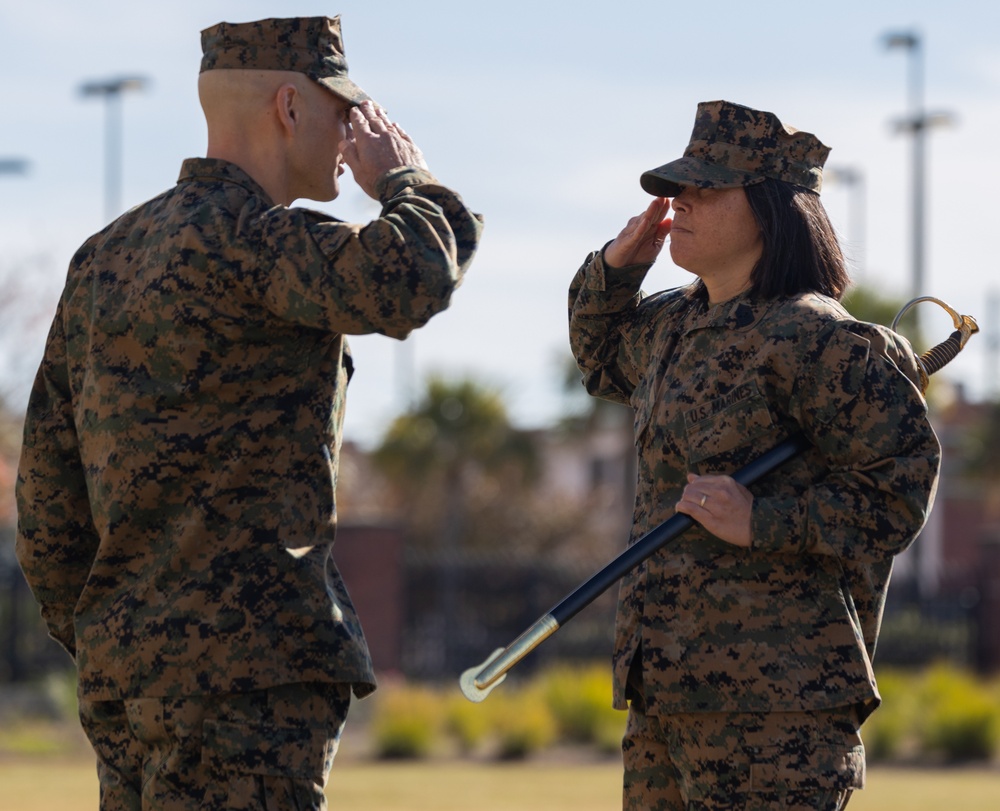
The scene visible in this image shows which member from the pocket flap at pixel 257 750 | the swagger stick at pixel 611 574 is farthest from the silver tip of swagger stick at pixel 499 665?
the pocket flap at pixel 257 750

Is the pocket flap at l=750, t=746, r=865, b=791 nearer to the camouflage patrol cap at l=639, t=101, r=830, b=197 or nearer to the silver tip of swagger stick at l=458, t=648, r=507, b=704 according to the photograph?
the silver tip of swagger stick at l=458, t=648, r=507, b=704

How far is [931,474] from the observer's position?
3.91 m

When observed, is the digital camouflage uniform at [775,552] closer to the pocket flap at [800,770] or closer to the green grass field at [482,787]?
the pocket flap at [800,770]

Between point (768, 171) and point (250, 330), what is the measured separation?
1.37m

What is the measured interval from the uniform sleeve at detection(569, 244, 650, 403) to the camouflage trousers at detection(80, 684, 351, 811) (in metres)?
1.46

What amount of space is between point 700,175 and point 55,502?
1.70 metres

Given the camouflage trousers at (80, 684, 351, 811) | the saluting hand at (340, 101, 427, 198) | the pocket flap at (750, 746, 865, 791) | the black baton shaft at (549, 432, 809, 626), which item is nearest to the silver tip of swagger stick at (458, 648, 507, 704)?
the black baton shaft at (549, 432, 809, 626)

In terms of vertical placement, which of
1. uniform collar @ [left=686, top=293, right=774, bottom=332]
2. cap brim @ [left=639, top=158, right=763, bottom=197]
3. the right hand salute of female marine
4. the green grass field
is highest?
cap brim @ [left=639, top=158, right=763, bottom=197]

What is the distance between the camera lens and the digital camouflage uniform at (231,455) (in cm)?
350

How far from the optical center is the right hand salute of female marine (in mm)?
4543

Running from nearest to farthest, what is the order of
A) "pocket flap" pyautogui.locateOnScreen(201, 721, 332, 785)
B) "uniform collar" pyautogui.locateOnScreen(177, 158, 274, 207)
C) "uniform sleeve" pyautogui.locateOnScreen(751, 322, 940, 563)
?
"pocket flap" pyautogui.locateOnScreen(201, 721, 332, 785)
"uniform collar" pyautogui.locateOnScreen(177, 158, 274, 207)
"uniform sleeve" pyautogui.locateOnScreen(751, 322, 940, 563)

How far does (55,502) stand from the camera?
389cm

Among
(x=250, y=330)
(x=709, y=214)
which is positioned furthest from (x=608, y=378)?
(x=250, y=330)

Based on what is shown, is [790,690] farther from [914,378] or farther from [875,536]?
[914,378]
